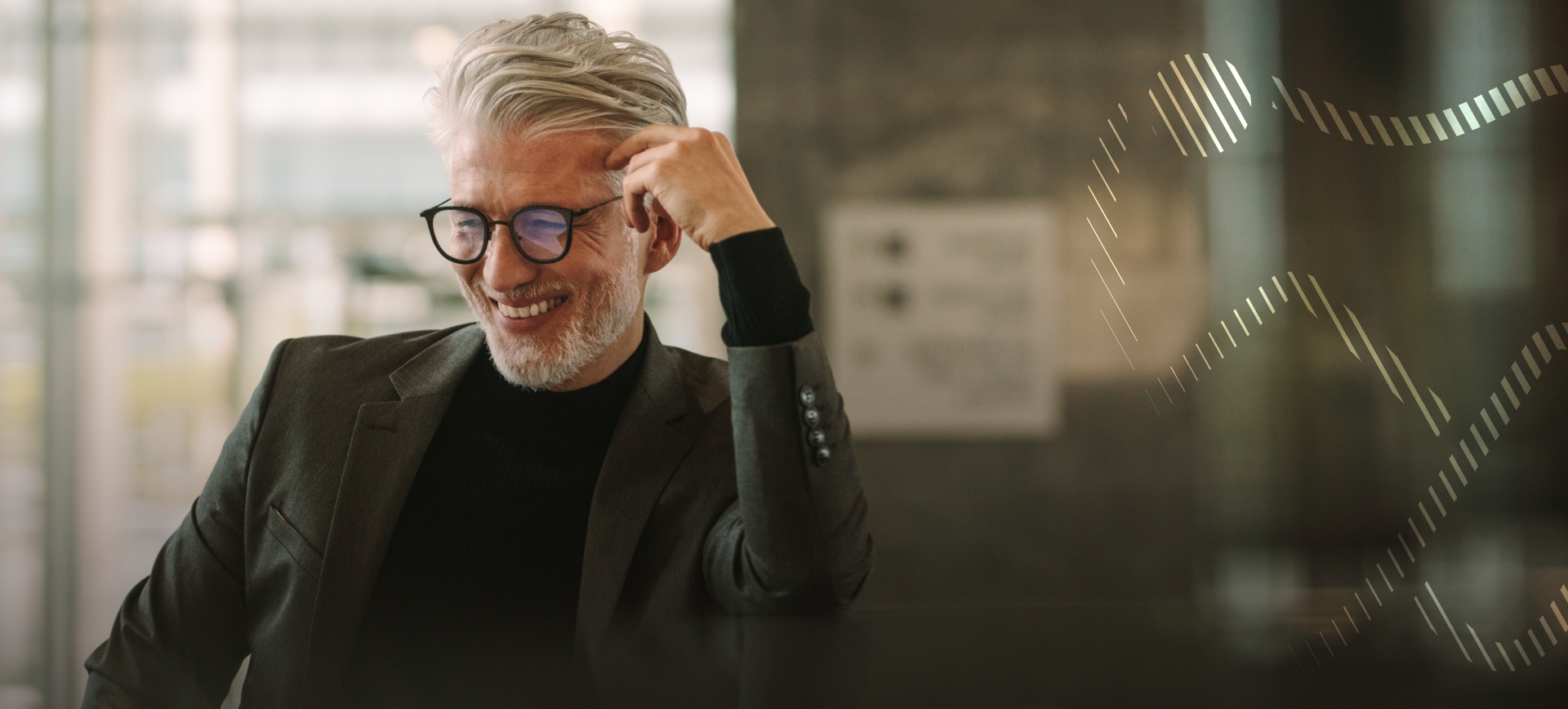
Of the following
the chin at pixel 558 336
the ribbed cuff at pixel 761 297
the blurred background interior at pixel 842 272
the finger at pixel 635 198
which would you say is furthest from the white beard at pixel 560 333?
the blurred background interior at pixel 842 272

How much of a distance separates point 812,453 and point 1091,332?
241 centimetres

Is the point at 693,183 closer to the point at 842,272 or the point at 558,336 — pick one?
the point at 558,336

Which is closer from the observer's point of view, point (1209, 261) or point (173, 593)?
point (173, 593)

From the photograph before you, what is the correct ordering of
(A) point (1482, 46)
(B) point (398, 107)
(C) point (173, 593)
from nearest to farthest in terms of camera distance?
(A) point (1482, 46), (C) point (173, 593), (B) point (398, 107)

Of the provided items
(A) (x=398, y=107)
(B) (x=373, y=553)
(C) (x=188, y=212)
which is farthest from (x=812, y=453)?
(C) (x=188, y=212)

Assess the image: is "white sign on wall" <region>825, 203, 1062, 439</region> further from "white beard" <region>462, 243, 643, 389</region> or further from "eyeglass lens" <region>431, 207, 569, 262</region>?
"eyeglass lens" <region>431, 207, 569, 262</region>

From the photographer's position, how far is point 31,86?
3035 mm

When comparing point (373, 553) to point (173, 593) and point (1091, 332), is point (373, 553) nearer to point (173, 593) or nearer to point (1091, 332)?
point (173, 593)

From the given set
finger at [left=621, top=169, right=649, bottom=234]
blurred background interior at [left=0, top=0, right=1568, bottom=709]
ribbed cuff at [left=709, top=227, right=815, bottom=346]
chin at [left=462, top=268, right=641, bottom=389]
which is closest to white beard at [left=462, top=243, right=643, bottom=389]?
chin at [left=462, top=268, right=641, bottom=389]

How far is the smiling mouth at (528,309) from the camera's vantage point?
0.98 meters

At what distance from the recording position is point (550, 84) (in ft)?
3.14

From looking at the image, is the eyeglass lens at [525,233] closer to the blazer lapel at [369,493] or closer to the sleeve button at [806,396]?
the blazer lapel at [369,493]

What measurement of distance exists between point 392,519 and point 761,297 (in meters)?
0.47

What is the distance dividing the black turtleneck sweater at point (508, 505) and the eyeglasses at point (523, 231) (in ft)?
0.57
